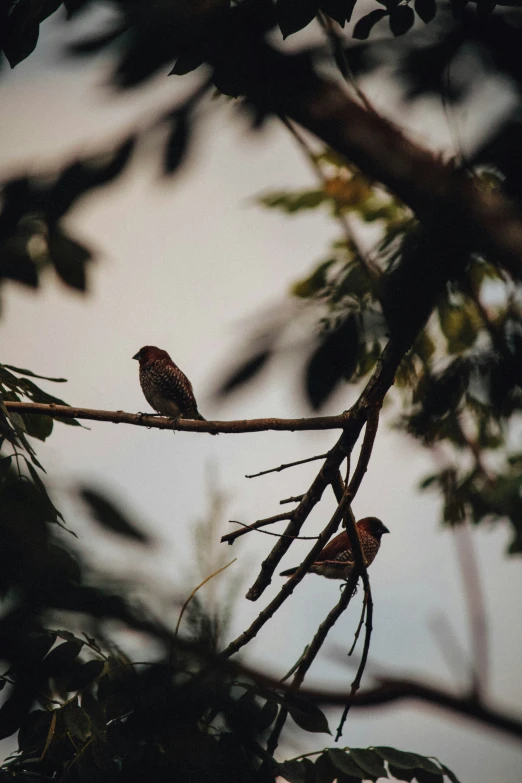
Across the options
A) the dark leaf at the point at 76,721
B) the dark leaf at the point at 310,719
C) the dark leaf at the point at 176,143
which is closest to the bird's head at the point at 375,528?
the dark leaf at the point at 76,721

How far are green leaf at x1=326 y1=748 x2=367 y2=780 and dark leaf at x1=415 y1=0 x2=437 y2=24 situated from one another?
2055 millimetres

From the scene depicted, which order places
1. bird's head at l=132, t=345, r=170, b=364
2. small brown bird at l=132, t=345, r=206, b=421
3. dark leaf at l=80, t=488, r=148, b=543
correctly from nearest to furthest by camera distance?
1. dark leaf at l=80, t=488, r=148, b=543
2. small brown bird at l=132, t=345, r=206, b=421
3. bird's head at l=132, t=345, r=170, b=364

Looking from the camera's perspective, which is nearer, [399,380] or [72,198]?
[72,198]

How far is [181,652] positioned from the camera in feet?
2.07

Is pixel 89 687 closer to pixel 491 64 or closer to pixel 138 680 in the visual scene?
pixel 138 680

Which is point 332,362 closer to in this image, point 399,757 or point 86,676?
point 86,676

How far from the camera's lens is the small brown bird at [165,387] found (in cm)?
670

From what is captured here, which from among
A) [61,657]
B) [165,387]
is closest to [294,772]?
[61,657]

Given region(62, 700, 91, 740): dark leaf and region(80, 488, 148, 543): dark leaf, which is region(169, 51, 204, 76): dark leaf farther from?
region(62, 700, 91, 740): dark leaf

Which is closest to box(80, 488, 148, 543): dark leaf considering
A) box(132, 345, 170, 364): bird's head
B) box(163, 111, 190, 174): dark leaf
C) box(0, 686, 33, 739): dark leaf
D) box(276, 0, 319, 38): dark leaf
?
box(0, 686, 33, 739): dark leaf

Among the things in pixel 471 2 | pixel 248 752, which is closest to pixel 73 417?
pixel 471 2

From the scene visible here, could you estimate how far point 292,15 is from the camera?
1351 mm

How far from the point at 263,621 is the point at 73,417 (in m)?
1.02

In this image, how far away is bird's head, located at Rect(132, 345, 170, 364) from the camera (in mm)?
7246
